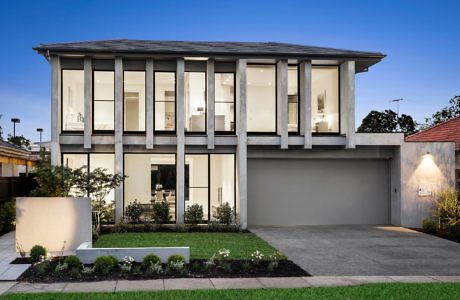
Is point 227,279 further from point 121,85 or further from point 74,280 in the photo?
point 121,85

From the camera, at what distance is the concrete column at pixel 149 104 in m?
20.4

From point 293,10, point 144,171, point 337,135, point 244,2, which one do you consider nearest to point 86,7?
point 244,2

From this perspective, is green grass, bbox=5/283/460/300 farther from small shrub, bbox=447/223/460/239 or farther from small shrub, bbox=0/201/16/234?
small shrub, bbox=0/201/16/234

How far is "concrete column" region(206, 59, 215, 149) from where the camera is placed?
20641 mm

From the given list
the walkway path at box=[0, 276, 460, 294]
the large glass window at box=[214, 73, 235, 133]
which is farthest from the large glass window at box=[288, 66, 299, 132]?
the walkway path at box=[0, 276, 460, 294]

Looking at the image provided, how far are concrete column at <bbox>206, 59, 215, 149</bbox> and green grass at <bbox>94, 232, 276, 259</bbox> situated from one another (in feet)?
12.7

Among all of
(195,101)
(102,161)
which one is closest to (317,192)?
(195,101)

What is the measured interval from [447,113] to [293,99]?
33.0m

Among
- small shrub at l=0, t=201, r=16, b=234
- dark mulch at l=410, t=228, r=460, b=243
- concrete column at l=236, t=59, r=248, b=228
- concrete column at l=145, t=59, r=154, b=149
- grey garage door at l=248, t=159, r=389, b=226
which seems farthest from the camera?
grey garage door at l=248, t=159, r=389, b=226

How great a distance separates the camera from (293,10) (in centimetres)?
3478

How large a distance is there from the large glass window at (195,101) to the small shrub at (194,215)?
319 cm

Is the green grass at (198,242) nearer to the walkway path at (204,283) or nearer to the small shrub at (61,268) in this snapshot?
the walkway path at (204,283)

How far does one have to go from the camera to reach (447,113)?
162ft

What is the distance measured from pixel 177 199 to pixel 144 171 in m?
1.76
